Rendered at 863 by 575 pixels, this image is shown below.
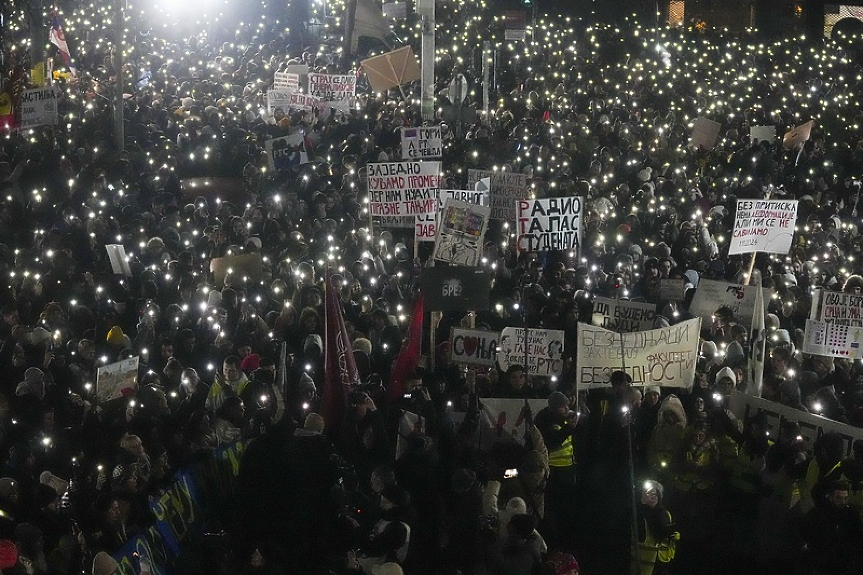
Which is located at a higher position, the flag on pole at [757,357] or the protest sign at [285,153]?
the protest sign at [285,153]

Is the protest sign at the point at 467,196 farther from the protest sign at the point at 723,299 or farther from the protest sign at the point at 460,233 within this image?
the protest sign at the point at 723,299

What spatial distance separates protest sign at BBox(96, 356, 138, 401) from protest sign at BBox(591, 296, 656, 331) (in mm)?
4848

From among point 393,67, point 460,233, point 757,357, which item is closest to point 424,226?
point 460,233

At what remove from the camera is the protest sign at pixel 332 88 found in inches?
891

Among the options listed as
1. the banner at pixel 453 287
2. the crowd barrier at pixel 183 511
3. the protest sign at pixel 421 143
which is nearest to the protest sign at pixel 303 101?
the protest sign at pixel 421 143

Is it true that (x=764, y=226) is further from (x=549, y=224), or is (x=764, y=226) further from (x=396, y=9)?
(x=396, y=9)

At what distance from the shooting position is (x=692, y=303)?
530 inches

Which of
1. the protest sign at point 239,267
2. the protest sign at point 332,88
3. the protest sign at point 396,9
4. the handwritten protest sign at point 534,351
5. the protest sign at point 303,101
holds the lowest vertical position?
the handwritten protest sign at point 534,351

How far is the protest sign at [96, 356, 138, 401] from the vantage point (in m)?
9.39

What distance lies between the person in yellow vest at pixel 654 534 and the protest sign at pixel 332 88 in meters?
15.6

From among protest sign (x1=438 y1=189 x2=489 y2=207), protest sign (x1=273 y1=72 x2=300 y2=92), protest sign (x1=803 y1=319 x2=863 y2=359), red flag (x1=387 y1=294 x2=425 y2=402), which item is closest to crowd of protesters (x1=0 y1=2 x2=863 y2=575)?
protest sign (x1=803 y1=319 x2=863 y2=359)

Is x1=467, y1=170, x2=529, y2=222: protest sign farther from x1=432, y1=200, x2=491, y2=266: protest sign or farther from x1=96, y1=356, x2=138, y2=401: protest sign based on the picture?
x1=96, y1=356, x2=138, y2=401: protest sign

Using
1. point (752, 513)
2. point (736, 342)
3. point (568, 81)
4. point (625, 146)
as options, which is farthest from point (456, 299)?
point (568, 81)

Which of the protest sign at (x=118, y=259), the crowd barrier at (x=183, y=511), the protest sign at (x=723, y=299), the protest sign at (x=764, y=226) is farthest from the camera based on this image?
the protest sign at (x=764, y=226)
